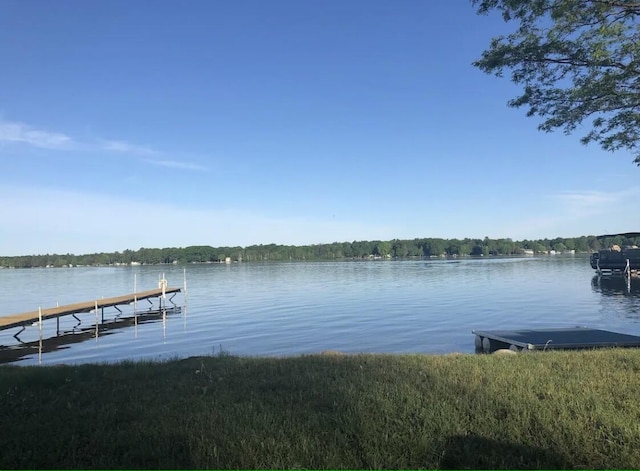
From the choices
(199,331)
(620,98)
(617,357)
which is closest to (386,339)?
(199,331)

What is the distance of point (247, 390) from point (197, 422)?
4.42 ft

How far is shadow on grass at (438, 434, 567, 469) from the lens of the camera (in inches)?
170

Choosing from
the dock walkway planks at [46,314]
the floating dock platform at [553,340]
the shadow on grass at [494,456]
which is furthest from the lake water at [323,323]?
the shadow on grass at [494,456]

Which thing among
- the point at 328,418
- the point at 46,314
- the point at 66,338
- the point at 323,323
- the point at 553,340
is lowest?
the point at 66,338

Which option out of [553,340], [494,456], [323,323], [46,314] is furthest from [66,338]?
[494,456]

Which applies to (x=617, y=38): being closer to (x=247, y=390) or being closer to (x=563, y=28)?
(x=563, y=28)

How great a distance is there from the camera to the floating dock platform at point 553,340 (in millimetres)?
14547

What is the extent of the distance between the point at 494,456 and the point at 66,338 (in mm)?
28108

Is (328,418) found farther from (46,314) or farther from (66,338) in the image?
Answer: (46,314)

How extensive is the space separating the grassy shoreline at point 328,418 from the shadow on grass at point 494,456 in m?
0.01

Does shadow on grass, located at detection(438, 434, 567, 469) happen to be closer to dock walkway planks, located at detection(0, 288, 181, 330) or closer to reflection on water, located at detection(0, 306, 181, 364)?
reflection on water, located at detection(0, 306, 181, 364)

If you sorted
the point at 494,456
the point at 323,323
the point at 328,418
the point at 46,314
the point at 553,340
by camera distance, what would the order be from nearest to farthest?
the point at 494,456
the point at 328,418
the point at 553,340
the point at 323,323
the point at 46,314

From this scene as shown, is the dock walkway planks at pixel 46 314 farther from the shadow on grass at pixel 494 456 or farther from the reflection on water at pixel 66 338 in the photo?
the shadow on grass at pixel 494 456

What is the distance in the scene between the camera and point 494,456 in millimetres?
4453
